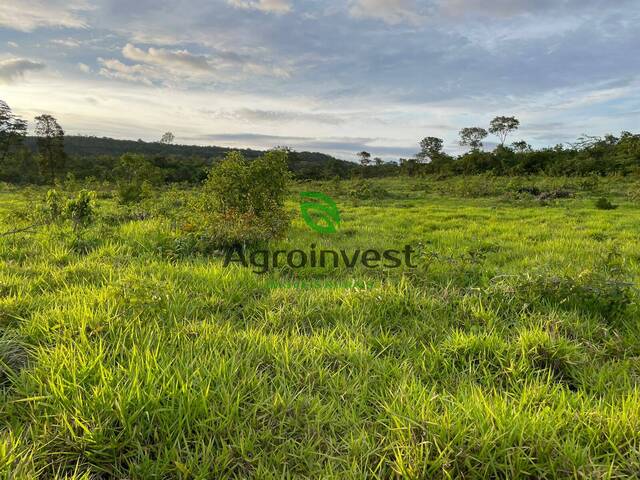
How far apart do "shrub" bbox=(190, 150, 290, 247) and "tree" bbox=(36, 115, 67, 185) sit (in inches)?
1875

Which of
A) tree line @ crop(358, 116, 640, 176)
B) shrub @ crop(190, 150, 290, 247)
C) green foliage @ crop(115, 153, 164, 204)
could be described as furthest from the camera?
tree line @ crop(358, 116, 640, 176)

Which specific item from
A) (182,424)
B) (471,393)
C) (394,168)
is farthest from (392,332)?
(394,168)

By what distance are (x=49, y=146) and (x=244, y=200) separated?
50.3 metres

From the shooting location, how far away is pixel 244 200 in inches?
302

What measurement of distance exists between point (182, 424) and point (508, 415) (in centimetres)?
168

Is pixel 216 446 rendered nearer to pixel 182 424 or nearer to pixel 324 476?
pixel 182 424

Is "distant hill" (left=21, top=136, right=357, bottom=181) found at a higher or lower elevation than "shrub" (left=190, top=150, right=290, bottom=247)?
higher

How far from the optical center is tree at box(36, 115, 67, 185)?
45125 mm

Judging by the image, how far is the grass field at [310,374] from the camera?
1.75m

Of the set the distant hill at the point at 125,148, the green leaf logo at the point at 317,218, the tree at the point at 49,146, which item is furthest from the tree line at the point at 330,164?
the distant hill at the point at 125,148

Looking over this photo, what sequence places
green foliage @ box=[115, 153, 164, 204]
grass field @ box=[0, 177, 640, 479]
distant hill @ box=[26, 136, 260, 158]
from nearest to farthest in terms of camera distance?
1. grass field @ box=[0, 177, 640, 479]
2. green foliage @ box=[115, 153, 164, 204]
3. distant hill @ box=[26, 136, 260, 158]

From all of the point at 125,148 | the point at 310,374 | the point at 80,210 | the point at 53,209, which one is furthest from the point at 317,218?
the point at 125,148

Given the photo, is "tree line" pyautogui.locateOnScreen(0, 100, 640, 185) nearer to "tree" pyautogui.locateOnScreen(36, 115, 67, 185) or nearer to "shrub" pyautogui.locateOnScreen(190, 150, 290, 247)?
"tree" pyautogui.locateOnScreen(36, 115, 67, 185)

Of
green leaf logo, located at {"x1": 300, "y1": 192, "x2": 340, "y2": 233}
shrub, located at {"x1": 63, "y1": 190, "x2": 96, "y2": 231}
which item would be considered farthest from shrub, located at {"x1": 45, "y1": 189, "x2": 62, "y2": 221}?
green leaf logo, located at {"x1": 300, "y1": 192, "x2": 340, "y2": 233}
